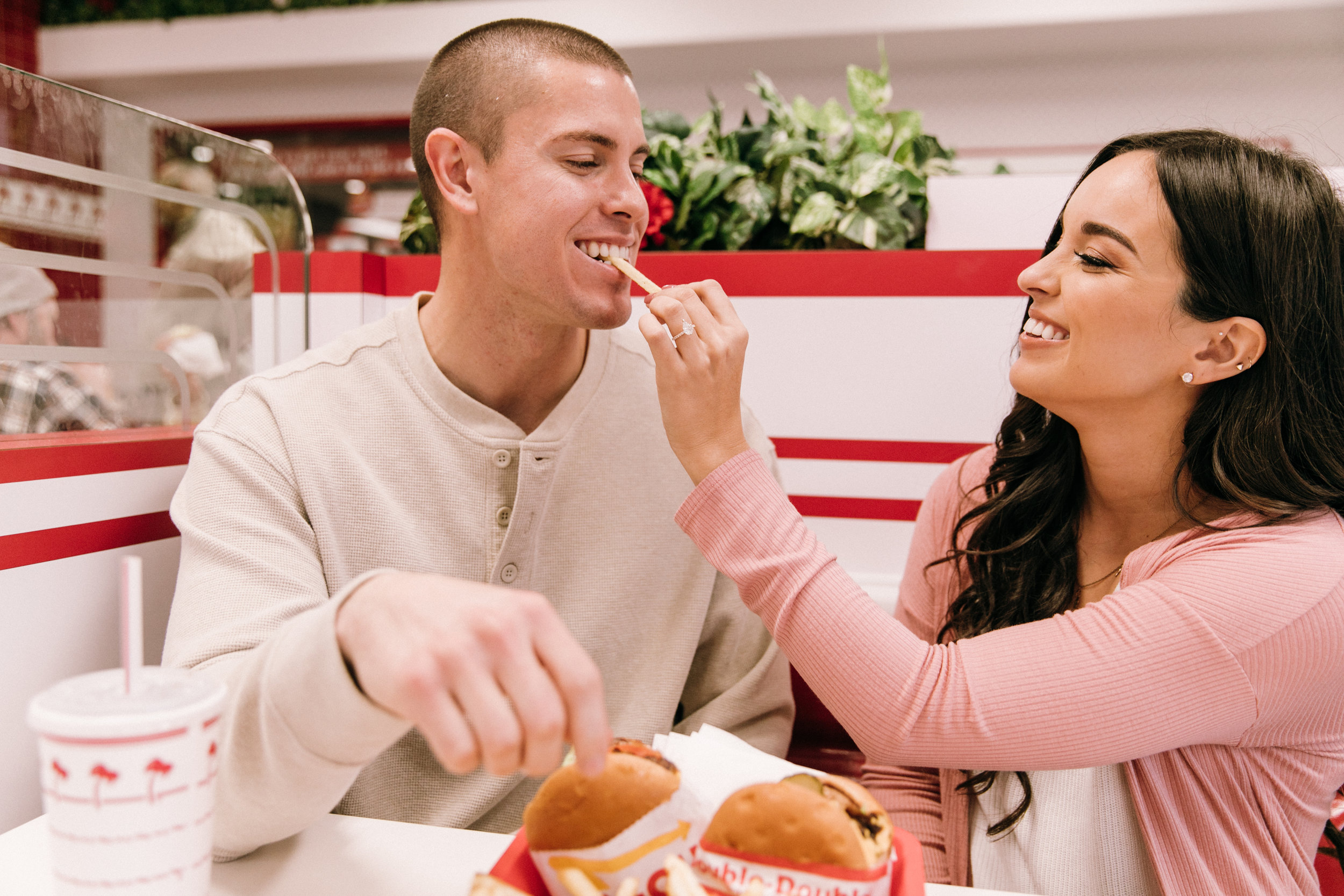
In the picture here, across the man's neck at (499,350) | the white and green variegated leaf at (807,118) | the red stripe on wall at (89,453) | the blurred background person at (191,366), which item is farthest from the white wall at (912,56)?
the red stripe on wall at (89,453)

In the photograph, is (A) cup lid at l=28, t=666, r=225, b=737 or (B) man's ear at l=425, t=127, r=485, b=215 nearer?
(A) cup lid at l=28, t=666, r=225, b=737

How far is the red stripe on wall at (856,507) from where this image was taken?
1.93m

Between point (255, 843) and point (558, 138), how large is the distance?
100 cm

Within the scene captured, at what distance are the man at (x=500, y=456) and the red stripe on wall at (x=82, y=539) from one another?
227 millimetres

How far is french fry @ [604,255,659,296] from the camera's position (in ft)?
4.24

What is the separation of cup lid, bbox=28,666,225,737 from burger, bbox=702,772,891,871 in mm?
376

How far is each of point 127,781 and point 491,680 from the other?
231 mm

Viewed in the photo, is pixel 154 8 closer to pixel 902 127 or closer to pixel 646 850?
pixel 902 127

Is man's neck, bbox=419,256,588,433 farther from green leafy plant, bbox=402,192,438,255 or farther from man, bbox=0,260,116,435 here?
green leafy plant, bbox=402,192,438,255

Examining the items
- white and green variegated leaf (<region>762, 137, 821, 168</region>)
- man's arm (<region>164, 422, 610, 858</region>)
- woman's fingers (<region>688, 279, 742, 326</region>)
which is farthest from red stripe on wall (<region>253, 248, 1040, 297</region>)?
man's arm (<region>164, 422, 610, 858</region>)

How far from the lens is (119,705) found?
0.58 m

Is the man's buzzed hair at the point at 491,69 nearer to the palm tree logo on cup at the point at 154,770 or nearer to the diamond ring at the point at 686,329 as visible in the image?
the diamond ring at the point at 686,329

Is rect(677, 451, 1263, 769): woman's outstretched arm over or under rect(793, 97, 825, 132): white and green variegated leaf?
under

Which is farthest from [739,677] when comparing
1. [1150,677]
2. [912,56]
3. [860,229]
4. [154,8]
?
[154,8]
